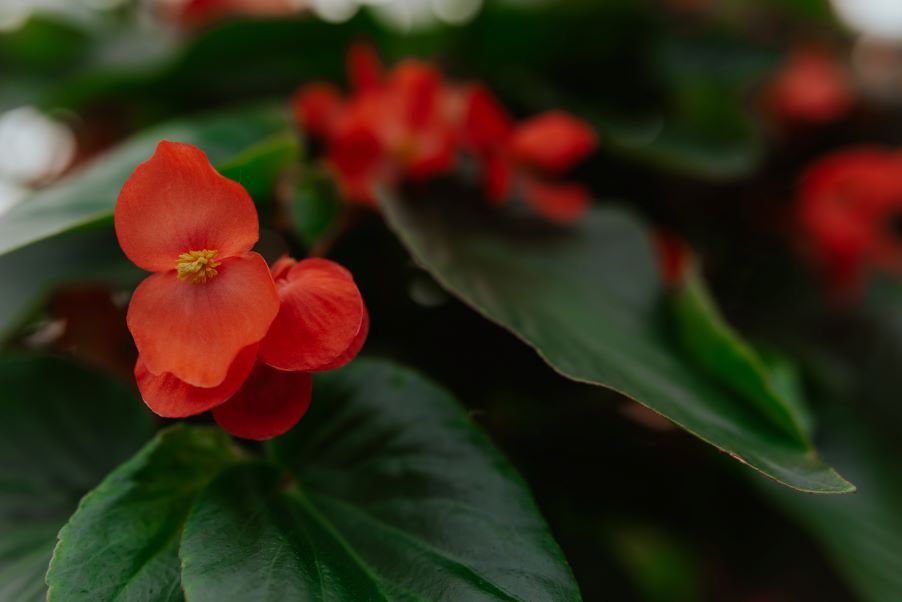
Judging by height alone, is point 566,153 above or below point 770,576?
above

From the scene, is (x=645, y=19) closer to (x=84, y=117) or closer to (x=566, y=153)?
(x=566, y=153)

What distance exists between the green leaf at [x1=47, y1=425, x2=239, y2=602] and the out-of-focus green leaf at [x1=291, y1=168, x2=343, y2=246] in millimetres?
144

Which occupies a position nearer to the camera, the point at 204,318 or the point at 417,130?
the point at 204,318

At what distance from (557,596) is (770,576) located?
1.77ft

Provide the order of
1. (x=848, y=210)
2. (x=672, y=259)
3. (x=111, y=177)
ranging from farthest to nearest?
(x=848, y=210) → (x=672, y=259) → (x=111, y=177)

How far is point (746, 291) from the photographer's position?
818mm

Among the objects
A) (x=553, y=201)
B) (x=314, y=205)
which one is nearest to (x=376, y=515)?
(x=314, y=205)

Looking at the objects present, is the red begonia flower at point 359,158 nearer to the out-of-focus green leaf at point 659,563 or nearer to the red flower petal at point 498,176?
the red flower petal at point 498,176

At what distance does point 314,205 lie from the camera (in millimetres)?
501

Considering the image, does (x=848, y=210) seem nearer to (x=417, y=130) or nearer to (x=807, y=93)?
(x=807, y=93)

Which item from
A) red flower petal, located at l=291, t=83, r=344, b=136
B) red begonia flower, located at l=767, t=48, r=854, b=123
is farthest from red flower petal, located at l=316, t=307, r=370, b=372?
red begonia flower, located at l=767, t=48, r=854, b=123

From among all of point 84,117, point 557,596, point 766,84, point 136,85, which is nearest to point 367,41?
point 136,85

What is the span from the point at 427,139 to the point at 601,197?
297 mm

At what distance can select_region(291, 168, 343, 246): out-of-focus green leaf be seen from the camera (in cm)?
49
